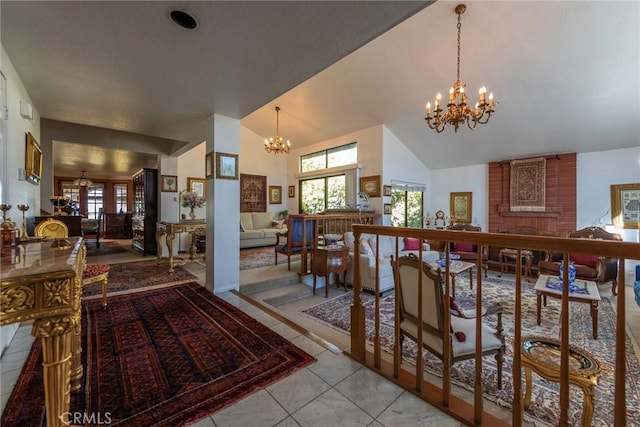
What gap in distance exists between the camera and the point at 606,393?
1852 mm

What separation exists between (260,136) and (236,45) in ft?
20.8

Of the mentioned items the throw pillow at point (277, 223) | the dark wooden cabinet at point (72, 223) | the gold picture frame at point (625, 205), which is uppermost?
the gold picture frame at point (625, 205)

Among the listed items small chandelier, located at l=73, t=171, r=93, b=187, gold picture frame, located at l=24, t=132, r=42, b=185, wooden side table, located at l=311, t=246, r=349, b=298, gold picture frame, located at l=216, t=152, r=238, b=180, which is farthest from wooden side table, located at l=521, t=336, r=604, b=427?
small chandelier, located at l=73, t=171, r=93, b=187

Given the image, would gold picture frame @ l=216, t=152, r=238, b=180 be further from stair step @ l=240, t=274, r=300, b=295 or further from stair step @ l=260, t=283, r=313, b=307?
stair step @ l=260, t=283, r=313, b=307

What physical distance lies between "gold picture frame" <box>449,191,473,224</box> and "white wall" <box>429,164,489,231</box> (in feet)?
0.24

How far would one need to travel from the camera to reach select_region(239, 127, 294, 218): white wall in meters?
7.72

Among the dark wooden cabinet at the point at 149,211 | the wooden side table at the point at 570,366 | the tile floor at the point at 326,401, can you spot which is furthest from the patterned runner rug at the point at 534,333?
the dark wooden cabinet at the point at 149,211

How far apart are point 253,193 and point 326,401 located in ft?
23.0

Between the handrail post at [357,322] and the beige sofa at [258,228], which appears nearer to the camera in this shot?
the handrail post at [357,322]

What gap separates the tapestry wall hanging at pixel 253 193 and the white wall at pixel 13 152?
5067 millimetres

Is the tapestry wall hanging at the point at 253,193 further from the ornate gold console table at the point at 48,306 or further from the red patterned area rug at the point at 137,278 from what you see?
the ornate gold console table at the point at 48,306

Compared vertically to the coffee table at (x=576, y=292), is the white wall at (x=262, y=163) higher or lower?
higher

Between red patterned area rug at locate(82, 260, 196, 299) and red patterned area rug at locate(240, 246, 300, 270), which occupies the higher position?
red patterned area rug at locate(240, 246, 300, 270)

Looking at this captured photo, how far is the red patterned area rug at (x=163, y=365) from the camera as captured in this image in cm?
138
